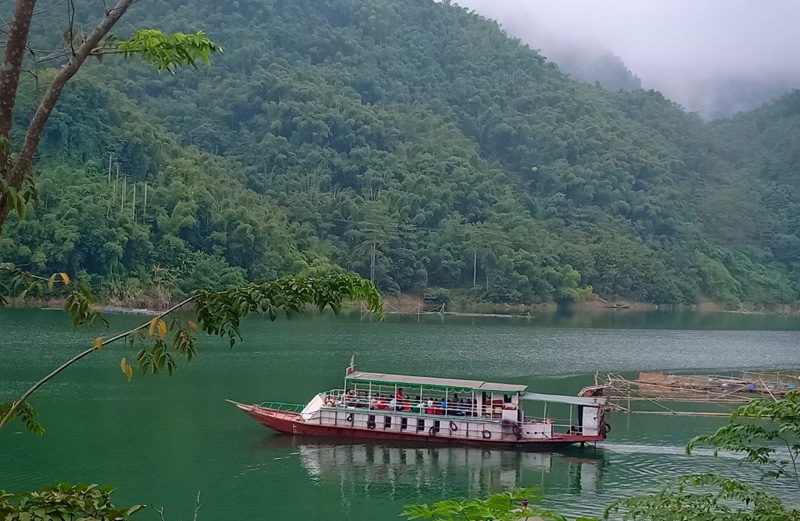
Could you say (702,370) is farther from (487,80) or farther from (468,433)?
(487,80)

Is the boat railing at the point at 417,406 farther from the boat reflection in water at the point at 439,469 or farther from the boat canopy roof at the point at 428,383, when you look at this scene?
the boat reflection in water at the point at 439,469

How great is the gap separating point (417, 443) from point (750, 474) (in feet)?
27.1

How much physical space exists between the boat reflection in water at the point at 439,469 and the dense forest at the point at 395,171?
36.2 metres

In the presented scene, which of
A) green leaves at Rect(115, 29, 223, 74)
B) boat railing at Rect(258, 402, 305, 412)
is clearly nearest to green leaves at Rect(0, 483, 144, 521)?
green leaves at Rect(115, 29, 223, 74)

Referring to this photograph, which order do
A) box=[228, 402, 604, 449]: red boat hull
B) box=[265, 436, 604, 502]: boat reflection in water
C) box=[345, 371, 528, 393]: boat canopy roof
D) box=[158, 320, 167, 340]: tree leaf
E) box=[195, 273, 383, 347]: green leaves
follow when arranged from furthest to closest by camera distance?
box=[345, 371, 528, 393]: boat canopy roof < box=[228, 402, 604, 449]: red boat hull < box=[265, 436, 604, 502]: boat reflection in water < box=[195, 273, 383, 347]: green leaves < box=[158, 320, 167, 340]: tree leaf

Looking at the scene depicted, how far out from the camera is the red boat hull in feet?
69.8

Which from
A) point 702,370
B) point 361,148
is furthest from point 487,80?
point 702,370

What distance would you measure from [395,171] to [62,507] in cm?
8085

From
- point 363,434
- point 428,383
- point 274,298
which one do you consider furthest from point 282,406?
point 274,298

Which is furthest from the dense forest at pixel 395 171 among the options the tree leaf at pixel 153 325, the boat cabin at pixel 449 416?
the tree leaf at pixel 153 325

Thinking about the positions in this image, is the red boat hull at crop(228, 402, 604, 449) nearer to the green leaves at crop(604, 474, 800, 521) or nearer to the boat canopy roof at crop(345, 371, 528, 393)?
the boat canopy roof at crop(345, 371, 528, 393)

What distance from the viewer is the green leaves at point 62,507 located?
398 centimetres

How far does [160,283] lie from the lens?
57281 mm

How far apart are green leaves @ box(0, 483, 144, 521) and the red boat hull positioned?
1770 centimetres
